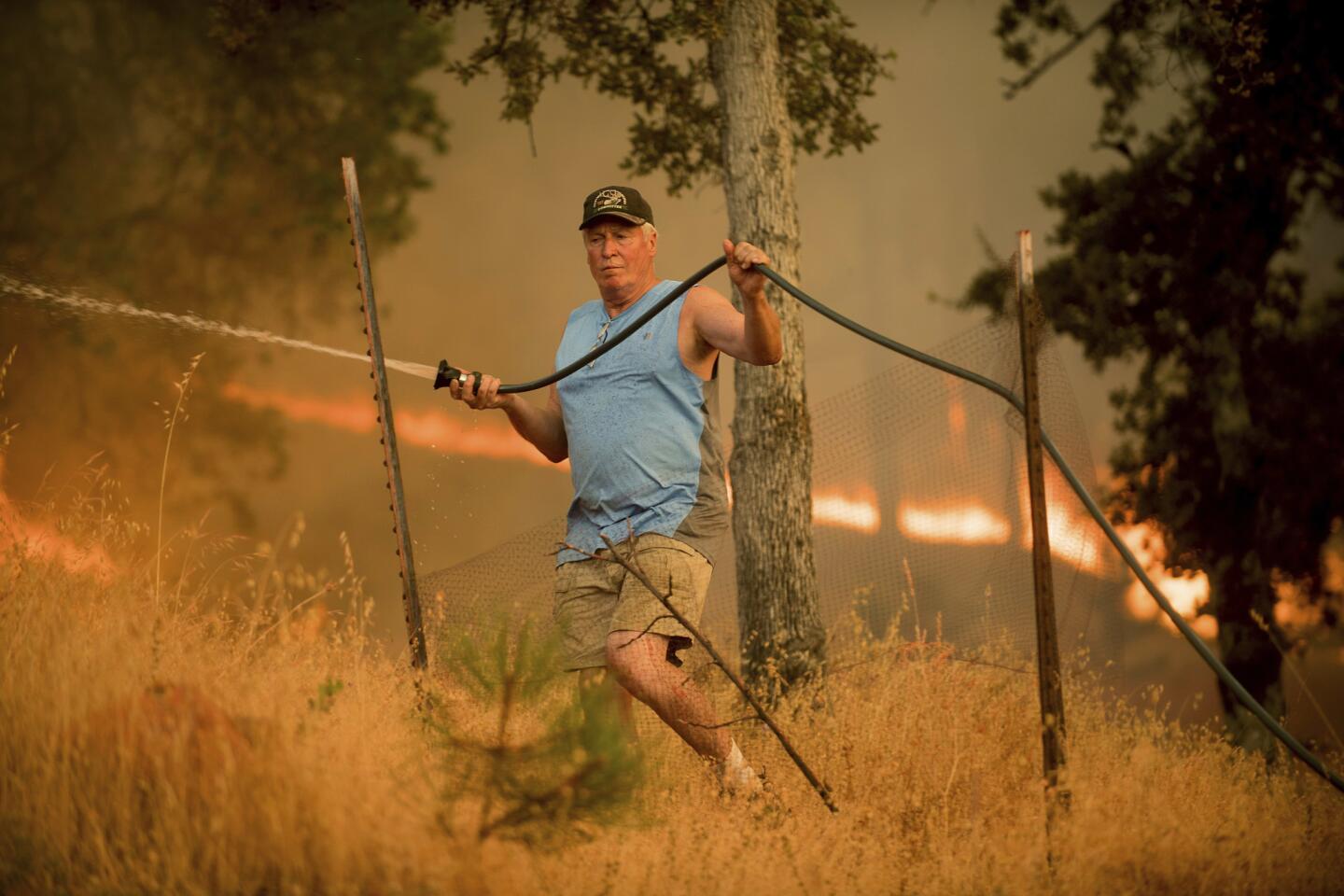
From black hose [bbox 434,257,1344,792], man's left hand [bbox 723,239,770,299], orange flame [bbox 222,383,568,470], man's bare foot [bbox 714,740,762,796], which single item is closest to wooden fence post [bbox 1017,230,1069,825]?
black hose [bbox 434,257,1344,792]

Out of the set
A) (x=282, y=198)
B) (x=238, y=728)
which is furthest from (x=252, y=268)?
(x=238, y=728)

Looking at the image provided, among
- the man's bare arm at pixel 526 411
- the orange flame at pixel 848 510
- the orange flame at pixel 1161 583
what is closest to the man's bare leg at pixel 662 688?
the man's bare arm at pixel 526 411

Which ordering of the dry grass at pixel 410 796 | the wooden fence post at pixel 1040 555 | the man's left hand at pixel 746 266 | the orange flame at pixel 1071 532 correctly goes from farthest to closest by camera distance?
the orange flame at pixel 1071 532
the wooden fence post at pixel 1040 555
the man's left hand at pixel 746 266
the dry grass at pixel 410 796

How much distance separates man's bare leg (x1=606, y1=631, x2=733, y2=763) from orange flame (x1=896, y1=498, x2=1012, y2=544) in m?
1.79

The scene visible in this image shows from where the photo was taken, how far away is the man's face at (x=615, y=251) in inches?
165

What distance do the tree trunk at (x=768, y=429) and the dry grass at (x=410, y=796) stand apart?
116cm

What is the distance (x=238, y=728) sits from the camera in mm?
3156

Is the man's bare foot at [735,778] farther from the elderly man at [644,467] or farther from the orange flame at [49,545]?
the orange flame at [49,545]

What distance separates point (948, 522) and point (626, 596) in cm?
232

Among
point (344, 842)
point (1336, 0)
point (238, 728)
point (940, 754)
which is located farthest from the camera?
point (1336, 0)

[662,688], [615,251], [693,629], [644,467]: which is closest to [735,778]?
[662,688]

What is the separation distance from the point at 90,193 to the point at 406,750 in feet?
41.0

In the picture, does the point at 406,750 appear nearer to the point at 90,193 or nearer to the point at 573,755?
the point at 573,755

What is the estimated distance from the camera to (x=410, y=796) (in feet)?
9.53
